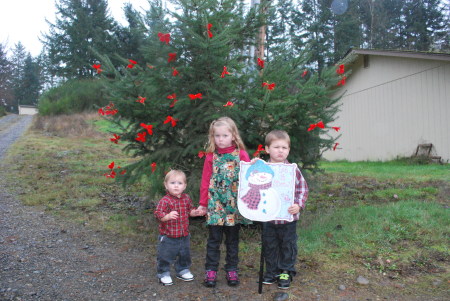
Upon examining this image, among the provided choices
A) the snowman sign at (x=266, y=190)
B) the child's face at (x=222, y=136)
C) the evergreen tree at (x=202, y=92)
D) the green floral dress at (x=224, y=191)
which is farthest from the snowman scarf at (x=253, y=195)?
the evergreen tree at (x=202, y=92)

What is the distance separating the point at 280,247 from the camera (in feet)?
12.1

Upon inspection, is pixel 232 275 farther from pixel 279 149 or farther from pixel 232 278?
pixel 279 149

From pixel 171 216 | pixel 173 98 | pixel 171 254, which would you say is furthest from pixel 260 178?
pixel 173 98

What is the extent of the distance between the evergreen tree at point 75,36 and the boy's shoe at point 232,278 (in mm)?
31633

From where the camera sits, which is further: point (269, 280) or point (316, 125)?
point (316, 125)

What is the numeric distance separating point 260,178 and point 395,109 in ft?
37.8

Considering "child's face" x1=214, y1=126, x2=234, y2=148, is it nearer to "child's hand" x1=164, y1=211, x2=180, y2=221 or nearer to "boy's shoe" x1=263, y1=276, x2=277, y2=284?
"child's hand" x1=164, y1=211, x2=180, y2=221

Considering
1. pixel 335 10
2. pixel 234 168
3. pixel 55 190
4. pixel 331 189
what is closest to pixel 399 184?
pixel 331 189

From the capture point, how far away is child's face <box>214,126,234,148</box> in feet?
11.7

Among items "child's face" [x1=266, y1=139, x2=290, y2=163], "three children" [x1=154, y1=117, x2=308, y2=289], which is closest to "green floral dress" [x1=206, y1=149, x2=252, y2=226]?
"three children" [x1=154, y1=117, x2=308, y2=289]

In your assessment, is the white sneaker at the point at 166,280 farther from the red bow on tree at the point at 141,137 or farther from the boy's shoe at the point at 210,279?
the red bow on tree at the point at 141,137

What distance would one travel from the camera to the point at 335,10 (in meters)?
33.0

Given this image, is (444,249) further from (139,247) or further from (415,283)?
(139,247)

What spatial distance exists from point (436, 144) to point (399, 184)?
199 inches
